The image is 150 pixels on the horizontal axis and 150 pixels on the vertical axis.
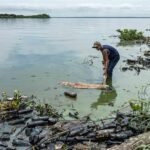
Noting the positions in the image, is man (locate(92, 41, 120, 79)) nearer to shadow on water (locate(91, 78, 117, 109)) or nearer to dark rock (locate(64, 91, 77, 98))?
shadow on water (locate(91, 78, 117, 109))

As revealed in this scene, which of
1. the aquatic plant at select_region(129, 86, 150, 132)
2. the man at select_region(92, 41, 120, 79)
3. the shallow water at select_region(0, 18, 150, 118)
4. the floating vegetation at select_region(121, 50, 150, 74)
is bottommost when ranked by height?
the shallow water at select_region(0, 18, 150, 118)

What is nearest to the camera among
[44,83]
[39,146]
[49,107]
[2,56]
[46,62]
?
[39,146]

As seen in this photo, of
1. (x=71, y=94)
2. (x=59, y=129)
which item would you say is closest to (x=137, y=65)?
(x=71, y=94)

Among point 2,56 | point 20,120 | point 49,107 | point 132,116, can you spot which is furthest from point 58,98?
A: point 2,56

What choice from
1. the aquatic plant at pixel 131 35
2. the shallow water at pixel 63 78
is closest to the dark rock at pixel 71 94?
the shallow water at pixel 63 78

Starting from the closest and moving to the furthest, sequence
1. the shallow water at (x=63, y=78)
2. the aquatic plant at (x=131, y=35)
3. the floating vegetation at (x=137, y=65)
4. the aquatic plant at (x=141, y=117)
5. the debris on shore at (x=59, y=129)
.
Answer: the debris on shore at (x=59, y=129), the aquatic plant at (x=141, y=117), the shallow water at (x=63, y=78), the floating vegetation at (x=137, y=65), the aquatic plant at (x=131, y=35)

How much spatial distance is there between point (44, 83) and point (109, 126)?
654 cm

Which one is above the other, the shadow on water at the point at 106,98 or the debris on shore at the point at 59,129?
the debris on shore at the point at 59,129

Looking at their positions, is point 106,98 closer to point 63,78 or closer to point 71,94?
point 71,94

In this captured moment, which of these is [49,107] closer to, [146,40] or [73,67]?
[73,67]

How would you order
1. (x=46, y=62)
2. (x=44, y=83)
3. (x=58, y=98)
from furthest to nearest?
(x=46, y=62) → (x=44, y=83) → (x=58, y=98)

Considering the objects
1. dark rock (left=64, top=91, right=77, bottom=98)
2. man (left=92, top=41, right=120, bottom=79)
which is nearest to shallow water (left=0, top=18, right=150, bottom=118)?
dark rock (left=64, top=91, right=77, bottom=98)

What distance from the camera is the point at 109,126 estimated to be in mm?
9781

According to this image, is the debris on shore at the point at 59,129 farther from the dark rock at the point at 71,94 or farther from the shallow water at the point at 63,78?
the dark rock at the point at 71,94
